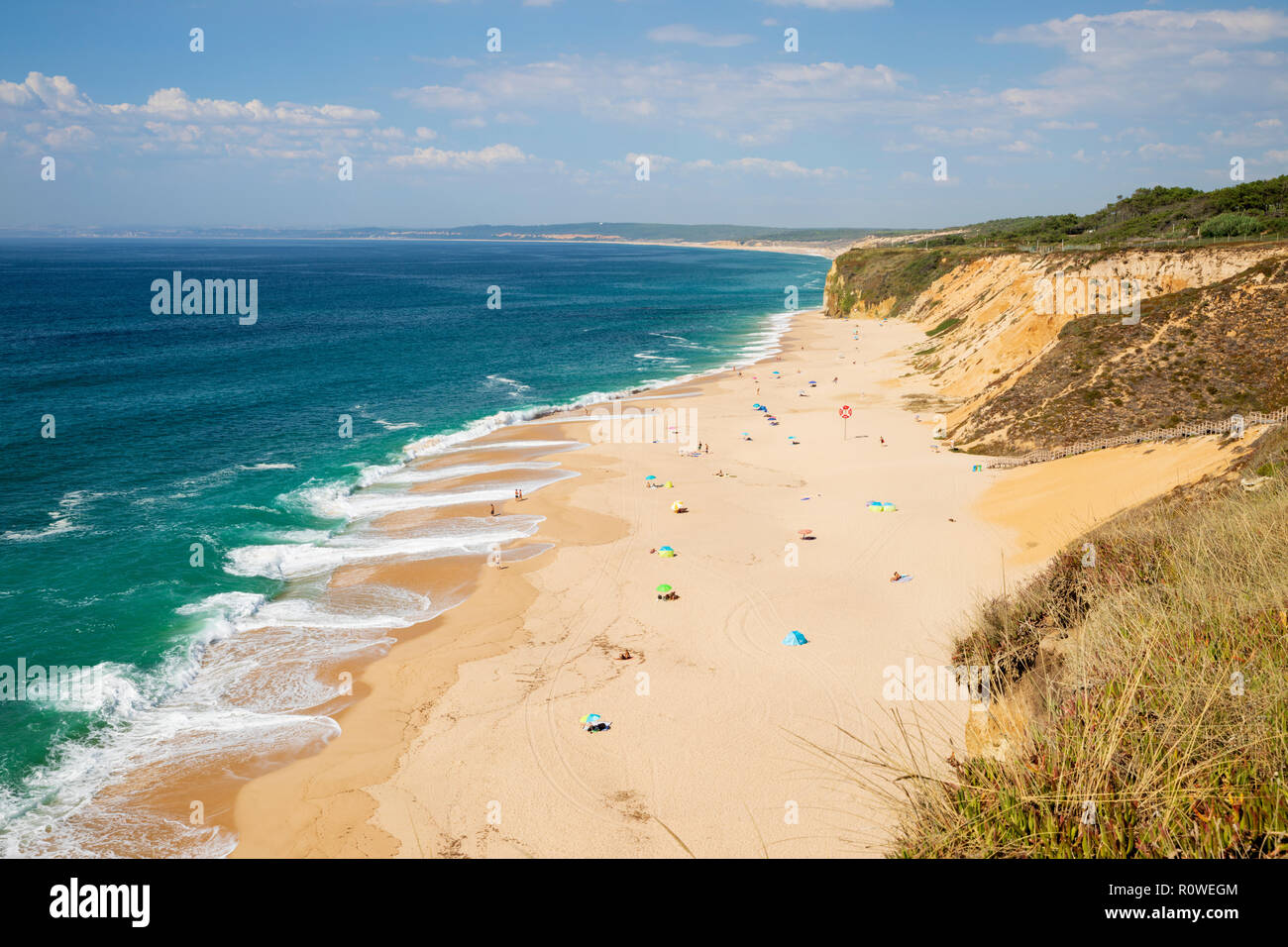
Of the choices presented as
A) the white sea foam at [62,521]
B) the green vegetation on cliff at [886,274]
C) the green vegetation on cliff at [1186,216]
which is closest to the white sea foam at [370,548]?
the white sea foam at [62,521]

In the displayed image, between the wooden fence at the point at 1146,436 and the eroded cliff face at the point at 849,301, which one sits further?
the eroded cliff face at the point at 849,301

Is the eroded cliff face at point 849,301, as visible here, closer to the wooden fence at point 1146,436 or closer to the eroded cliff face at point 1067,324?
the eroded cliff face at point 1067,324

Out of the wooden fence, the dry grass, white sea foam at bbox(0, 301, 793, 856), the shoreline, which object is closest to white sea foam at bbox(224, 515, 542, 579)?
white sea foam at bbox(0, 301, 793, 856)

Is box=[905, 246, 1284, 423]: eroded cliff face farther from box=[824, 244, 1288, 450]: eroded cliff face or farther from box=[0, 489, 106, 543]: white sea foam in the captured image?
box=[0, 489, 106, 543]: white sea foam

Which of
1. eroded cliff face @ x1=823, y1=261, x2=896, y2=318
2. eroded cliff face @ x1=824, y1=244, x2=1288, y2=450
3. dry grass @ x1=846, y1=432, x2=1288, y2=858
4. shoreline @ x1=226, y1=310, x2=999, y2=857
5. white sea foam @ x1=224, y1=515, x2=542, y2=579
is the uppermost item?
eroded cliff face @ x1=823, y1=261, x2=896, y2=318

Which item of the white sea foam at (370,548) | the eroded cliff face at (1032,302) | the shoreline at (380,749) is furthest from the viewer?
the eroded cliff face at (1032,302)

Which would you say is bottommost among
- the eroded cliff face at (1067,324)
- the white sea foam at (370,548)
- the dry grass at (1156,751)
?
the white sea foam at (370,548)

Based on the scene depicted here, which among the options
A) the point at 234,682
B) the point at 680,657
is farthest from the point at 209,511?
the point at 680,657

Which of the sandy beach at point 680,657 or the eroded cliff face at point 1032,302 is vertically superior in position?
the eroded cliff face at point 1032,302
